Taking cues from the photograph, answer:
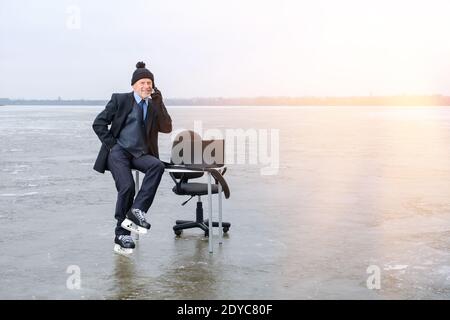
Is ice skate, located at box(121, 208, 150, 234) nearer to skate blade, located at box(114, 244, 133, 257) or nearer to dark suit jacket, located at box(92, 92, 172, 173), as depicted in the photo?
skate blade, located at box(114, 244, 133, 257)

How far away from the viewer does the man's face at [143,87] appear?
6.71m

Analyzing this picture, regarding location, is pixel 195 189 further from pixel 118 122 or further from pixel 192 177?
pixel 118 122

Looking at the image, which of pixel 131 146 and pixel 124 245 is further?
pixel 131 146

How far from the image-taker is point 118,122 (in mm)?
6660

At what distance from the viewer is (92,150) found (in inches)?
803

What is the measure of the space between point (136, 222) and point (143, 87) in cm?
132

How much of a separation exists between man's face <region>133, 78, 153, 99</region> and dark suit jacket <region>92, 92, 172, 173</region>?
0.08 meters

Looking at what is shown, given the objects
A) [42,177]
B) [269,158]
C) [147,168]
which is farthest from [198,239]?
[269,158]

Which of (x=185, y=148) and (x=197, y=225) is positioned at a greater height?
(x=185, y=148)

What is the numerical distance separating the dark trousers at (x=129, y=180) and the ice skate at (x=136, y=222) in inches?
2.3

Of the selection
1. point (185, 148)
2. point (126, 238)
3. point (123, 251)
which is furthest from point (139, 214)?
point (185, 148)
